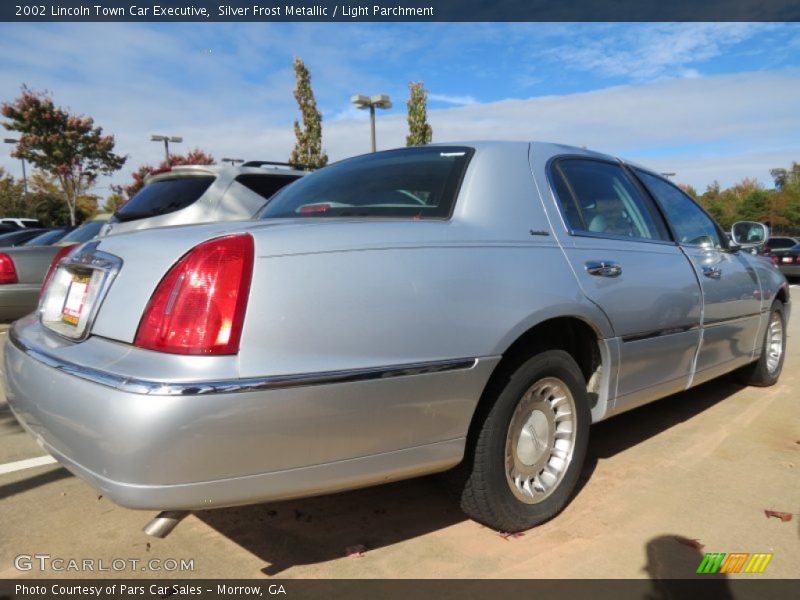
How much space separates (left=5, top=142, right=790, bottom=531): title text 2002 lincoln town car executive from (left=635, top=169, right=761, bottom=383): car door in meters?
0.65

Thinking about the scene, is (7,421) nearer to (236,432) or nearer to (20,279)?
(236,432)

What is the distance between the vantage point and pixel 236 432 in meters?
1.78

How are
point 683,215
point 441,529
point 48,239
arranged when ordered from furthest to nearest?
point 48,239, point 683,215, point 441,529

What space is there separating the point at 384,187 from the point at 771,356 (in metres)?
3.90

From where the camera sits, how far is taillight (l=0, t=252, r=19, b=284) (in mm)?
7082

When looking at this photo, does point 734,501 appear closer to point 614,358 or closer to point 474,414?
point 614,358

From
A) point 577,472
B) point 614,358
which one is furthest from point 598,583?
point 614,358

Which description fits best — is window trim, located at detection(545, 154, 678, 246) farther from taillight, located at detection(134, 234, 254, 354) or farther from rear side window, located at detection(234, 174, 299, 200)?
rear side window, located at detection(234, 174, 299, 200)

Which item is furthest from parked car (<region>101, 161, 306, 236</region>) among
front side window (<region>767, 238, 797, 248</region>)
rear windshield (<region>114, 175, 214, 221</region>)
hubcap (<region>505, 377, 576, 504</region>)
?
front side window (<region>767, 238, 797, 248</region>)

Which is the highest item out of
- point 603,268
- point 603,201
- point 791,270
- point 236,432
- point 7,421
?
point 603,201

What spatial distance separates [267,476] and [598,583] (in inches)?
50.2

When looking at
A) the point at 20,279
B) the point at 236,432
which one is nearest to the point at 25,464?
the point at 236,432
